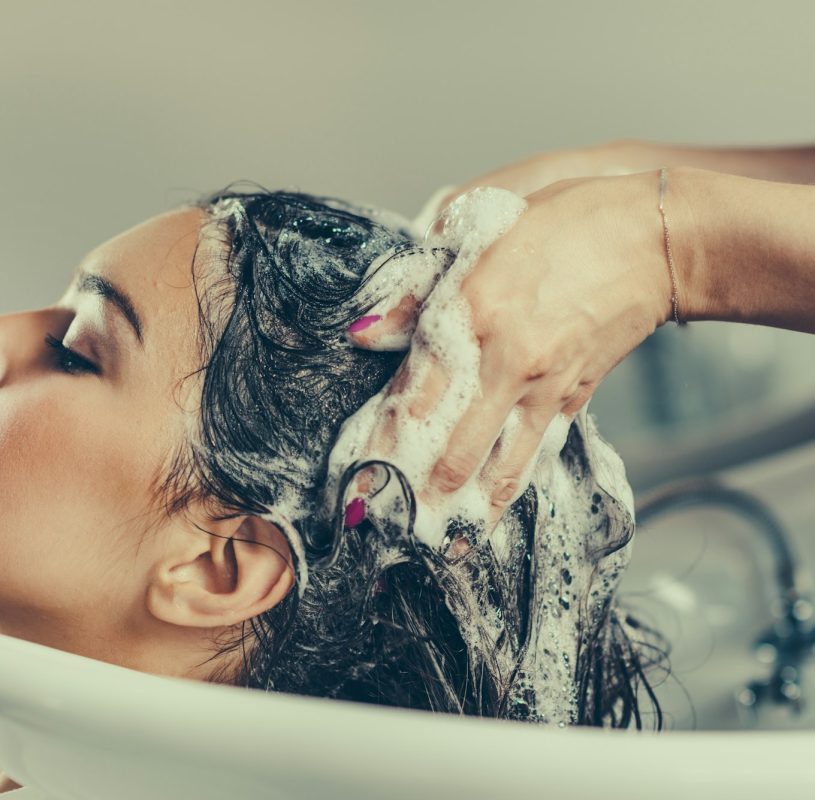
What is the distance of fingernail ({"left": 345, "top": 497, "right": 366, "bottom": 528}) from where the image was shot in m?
0.84

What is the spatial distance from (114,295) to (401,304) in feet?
0.96

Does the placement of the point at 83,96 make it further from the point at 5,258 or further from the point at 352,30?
the point at 352,30

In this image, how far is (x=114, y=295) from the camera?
2.87 ft

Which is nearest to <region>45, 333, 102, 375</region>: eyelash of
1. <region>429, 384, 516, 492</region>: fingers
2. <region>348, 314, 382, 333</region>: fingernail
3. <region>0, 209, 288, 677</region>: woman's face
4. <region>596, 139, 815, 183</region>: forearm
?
<region>0, 209, 288, 677</region>: woman's face

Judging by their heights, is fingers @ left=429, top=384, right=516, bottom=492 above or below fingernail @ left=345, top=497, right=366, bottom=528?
above

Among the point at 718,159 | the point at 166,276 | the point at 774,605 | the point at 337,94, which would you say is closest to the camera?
the point at 166,276

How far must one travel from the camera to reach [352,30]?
199cm

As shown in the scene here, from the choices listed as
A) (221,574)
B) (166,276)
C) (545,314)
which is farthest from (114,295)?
(545,314)

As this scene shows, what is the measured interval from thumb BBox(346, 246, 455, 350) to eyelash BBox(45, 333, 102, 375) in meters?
0.26

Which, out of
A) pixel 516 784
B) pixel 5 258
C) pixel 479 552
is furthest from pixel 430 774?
pixel 5 258

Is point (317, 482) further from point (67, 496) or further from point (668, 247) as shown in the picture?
point (668, 247)

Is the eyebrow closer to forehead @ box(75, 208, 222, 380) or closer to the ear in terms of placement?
forehead @ box(75, 208, 222, 380)

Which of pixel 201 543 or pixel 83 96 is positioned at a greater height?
pixel 83 96

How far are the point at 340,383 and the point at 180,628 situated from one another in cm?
30
